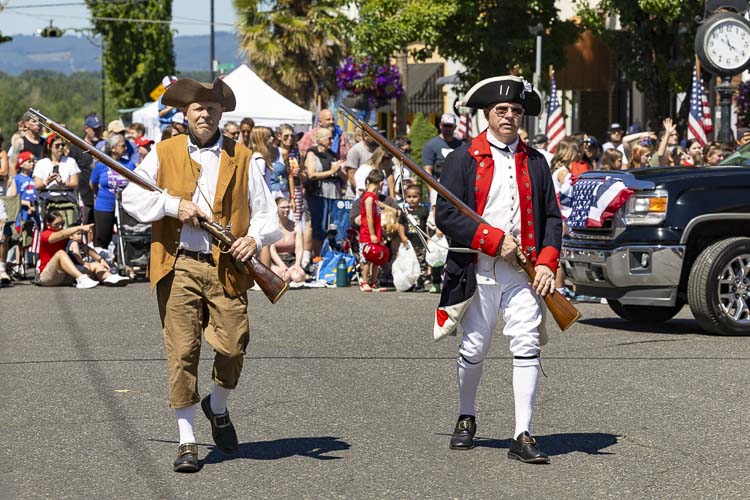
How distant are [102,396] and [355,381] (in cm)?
167

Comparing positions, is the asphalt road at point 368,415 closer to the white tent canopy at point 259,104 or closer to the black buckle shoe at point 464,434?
the black buckle shoe at point 464,434

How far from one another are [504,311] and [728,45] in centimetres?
1165

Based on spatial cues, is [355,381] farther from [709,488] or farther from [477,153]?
[709,488]

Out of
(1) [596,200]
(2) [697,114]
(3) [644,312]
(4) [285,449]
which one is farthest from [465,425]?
(2) [697,114]

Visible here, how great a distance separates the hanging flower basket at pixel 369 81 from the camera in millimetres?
33469

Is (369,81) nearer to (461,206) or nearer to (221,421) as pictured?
(461,206)

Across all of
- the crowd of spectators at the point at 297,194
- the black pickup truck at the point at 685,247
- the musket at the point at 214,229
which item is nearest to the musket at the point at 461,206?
the musket at the point at 214,229

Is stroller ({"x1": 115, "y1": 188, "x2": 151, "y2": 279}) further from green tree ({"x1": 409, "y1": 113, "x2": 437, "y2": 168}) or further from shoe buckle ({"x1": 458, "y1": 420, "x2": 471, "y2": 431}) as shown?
green tree ({"x1": 409, "y1": 113, "x2": 437, "y2": 168})

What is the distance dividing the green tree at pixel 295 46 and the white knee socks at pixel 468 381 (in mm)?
35939

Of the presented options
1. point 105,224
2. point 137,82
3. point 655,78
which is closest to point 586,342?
point 105,224

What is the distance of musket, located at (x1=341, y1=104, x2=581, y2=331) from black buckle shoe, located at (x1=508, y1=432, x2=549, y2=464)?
71 cm

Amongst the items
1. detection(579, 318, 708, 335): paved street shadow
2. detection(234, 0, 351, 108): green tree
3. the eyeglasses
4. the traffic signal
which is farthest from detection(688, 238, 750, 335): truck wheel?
the traffic signal

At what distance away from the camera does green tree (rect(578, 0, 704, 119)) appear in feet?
90.0

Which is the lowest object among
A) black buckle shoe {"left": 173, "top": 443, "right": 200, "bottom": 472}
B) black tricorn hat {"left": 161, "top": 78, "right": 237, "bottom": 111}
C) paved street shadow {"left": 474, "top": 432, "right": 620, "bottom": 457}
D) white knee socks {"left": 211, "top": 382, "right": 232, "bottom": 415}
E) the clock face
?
paved street shadow {"left": 474, "top": 432, "right": 620, "bottom": 457}
